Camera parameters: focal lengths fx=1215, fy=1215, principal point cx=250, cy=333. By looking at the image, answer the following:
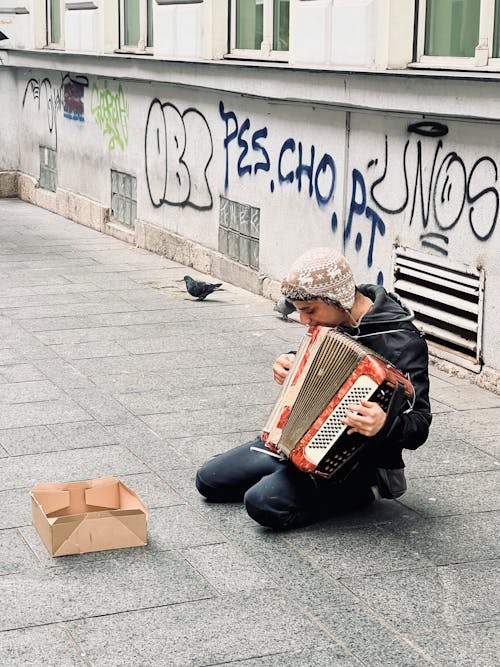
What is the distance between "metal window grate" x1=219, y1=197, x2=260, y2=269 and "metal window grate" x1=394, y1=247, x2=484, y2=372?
245 centimetres

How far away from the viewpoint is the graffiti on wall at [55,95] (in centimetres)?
1527

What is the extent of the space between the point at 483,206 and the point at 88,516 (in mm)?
3789

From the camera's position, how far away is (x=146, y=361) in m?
8.38

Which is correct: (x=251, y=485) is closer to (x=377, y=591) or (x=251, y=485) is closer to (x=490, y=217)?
(x=377, y=591)

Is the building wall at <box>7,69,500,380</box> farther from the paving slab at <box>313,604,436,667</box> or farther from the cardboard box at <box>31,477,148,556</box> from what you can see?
the paving slab at <box>313,604,436,667</box>

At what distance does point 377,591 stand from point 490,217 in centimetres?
356

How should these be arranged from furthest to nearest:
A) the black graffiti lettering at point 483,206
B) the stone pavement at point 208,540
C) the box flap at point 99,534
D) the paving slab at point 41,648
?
the black graffiti lettering at point 483,206 → the box flap at point 99,534 → the stone pavement at point 208,540 → the paving slab at point 41,648

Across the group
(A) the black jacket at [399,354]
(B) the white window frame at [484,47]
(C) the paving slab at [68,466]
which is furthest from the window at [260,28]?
(A) the black jacket at [399,354]

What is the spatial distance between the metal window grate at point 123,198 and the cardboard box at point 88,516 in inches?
341

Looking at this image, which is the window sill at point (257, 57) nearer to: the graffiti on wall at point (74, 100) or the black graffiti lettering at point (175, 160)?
the black graffiti lettering at point (175, 160)

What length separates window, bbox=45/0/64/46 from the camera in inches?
642

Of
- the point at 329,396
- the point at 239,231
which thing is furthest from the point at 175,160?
the point at 329,396

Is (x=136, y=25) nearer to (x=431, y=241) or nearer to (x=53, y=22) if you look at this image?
(x=53, y=22)

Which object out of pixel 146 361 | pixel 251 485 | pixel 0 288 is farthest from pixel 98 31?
pixel 251 485
